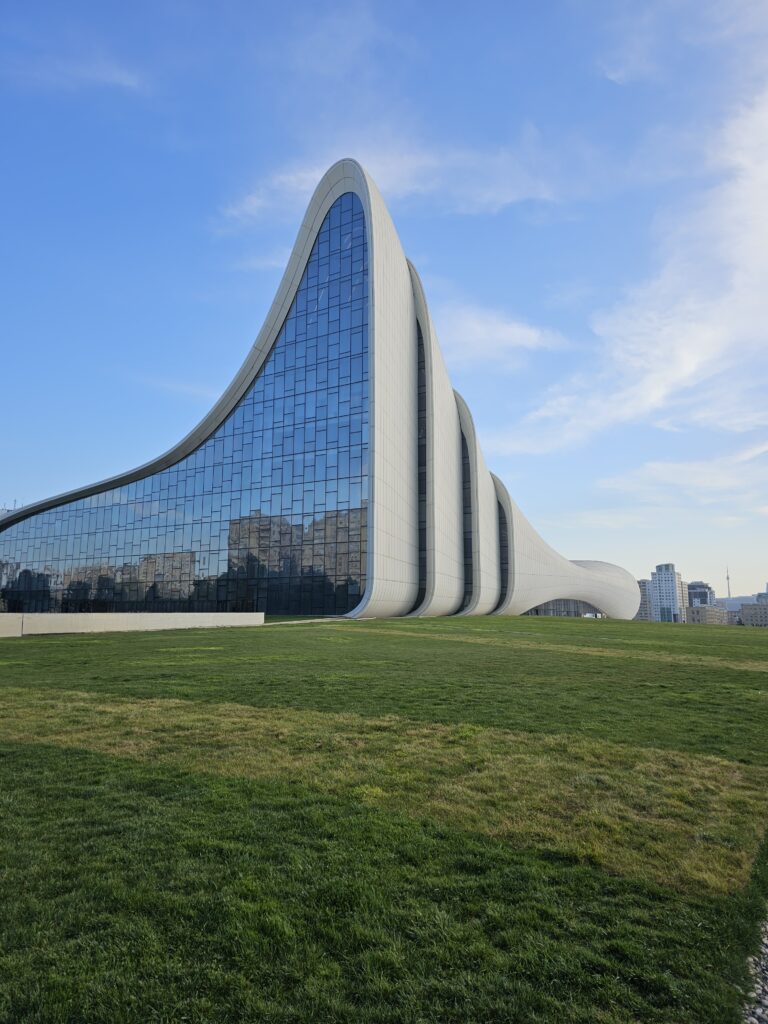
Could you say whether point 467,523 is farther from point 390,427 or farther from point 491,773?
point 491,773

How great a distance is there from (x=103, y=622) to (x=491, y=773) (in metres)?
26.1

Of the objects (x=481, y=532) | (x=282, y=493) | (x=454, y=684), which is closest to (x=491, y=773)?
(x=454, y=684)

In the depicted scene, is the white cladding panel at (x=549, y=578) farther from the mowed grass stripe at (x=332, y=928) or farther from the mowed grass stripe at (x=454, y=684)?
the mowed grass stripe at (x=332, y=928)

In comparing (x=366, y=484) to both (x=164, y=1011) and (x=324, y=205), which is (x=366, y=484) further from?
(x=164, y=1011)

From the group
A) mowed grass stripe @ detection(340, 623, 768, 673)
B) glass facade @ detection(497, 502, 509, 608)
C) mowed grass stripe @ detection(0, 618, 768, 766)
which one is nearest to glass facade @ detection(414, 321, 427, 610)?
mowed grass stripe @ detection(340, 623, 768, 673)

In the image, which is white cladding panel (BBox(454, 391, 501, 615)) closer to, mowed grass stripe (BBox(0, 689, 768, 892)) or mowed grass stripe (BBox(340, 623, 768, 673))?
mowed grass stripe (BBox(340, 623, 768, 673))

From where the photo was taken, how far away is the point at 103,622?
27.9 m

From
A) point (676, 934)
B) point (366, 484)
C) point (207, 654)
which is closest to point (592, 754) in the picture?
point (676, 934)

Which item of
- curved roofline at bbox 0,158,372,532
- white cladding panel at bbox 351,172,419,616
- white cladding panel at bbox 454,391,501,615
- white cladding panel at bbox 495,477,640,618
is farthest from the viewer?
white cladding panel at bbox 495,477,640,618

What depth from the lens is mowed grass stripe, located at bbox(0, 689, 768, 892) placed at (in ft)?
15.7

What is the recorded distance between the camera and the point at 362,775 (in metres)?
6.30

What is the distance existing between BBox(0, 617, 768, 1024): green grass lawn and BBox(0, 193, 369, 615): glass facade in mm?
33134

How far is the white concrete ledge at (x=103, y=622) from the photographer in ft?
82.0

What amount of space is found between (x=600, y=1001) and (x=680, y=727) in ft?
21.5
